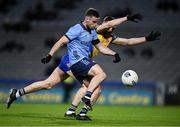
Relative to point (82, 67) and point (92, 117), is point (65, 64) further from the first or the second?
point (92, 117)

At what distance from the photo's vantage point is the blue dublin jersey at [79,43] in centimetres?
1209

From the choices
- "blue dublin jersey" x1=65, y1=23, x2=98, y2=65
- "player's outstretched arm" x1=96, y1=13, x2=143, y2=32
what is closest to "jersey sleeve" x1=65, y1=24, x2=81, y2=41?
"blue dublin jersey" x1=65, y1=23, x2=98, y2=65

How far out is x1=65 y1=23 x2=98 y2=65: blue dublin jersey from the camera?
12094mm

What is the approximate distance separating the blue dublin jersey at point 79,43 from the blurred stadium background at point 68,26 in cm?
1303

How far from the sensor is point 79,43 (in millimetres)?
12195

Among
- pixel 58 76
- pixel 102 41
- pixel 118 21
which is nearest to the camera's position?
pixel 118 21

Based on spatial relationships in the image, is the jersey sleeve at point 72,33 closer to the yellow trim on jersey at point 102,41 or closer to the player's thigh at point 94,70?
the player's thigh at point 94,70

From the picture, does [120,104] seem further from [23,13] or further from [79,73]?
[79,73]

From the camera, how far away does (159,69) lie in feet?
91.2

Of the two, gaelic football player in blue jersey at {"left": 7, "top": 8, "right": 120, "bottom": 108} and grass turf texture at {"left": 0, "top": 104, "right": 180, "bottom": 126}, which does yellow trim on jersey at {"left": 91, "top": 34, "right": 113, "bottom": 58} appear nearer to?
gaelic football player in blue jersey at {"left": 7, "top": 8, "right": 120, "bottom": 108}

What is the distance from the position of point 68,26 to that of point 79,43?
18306 millimetres

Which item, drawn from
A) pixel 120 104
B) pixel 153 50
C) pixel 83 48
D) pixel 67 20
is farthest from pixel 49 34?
pixel 83 48

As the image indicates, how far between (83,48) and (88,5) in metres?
19.4

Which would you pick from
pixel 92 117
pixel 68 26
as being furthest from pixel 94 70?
pixel 68 26
